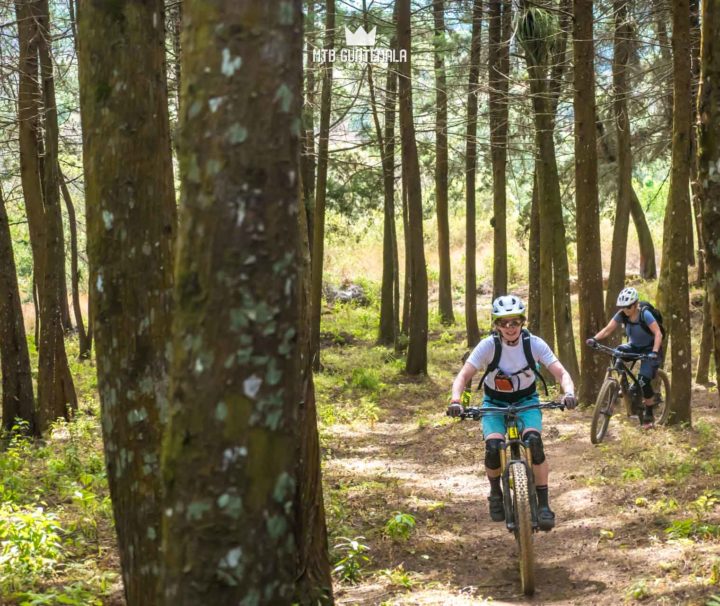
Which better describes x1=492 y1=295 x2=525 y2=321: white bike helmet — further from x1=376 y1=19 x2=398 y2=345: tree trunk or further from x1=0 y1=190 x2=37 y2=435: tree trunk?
x1=376 y1=19 x2=398 y2=345: tree trunk

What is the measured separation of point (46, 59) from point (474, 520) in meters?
10.8

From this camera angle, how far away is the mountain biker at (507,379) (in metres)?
7.50

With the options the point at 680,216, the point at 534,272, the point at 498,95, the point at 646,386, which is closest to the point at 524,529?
the point at 646,386

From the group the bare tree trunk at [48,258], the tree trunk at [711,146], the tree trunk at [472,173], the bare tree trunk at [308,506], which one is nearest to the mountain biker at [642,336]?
the bare tree trunk at [308,506]

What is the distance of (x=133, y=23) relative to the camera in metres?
4.41

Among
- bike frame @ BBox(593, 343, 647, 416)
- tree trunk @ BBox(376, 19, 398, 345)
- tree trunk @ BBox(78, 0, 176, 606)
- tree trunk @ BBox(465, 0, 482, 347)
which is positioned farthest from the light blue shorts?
tree trunk @ BBox(376, 19, 398, 345)

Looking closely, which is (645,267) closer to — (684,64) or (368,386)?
(368,386)

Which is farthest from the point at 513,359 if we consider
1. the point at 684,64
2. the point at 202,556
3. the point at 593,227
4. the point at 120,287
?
the point at 593,227

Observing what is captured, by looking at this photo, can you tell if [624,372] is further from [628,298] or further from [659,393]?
[628,298]

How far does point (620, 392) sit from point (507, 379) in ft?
19.5

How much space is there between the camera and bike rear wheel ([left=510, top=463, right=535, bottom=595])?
6910 mm

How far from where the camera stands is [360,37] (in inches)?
846

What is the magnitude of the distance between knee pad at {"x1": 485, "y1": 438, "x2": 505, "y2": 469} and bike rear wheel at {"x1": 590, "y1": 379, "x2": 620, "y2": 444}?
5.02 metres

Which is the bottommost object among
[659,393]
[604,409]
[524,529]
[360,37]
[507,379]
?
[524,529]
